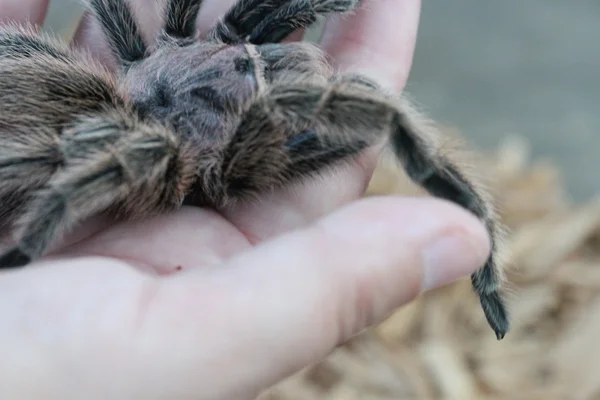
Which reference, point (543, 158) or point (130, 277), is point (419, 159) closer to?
point (130, 277)

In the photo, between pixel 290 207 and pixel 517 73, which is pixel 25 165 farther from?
pixel 517 73

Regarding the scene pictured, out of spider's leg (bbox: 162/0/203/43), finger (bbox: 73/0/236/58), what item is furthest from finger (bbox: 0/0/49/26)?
spider's leg (bbox: 162/0/203/43)

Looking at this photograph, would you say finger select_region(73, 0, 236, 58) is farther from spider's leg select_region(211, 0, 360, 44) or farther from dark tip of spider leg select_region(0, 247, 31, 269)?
dark tip of spider leg select_region(0, 247, 31, 269)

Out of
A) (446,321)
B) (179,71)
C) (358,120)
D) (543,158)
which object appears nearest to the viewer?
(358,120)

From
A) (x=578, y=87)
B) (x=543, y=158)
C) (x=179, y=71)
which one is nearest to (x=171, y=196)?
(x=179, y=71)

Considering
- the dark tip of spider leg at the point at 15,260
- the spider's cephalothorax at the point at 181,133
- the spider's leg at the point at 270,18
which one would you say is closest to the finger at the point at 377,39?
the spider's leg at the point at 270,18

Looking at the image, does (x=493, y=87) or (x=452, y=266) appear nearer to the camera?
(x=452, y=266)

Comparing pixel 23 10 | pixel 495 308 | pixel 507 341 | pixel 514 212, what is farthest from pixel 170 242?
pixel 514 212
